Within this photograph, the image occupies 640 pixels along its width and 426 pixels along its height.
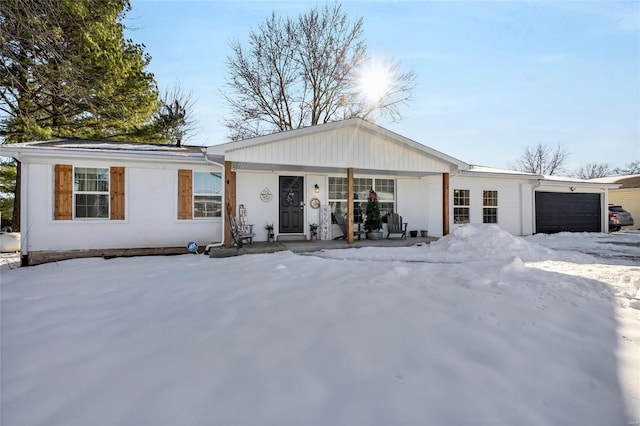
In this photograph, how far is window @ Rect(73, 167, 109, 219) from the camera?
707 centimetres

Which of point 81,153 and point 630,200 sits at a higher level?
point 81,153

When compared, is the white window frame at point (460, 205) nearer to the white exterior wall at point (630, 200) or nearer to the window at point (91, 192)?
the window at point (91, 192)

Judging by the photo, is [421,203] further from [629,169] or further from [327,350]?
[629,169]

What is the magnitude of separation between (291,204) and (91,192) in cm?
493

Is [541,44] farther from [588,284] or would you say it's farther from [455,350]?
[455,350]

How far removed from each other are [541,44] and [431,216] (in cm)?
557

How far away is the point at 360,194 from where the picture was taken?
9641 mm

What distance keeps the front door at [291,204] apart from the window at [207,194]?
1.76 meters

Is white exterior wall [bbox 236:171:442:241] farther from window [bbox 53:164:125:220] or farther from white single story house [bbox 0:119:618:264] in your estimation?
window [bbox 53:164:125:220]

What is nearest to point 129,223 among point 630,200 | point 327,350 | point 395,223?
point 327,350

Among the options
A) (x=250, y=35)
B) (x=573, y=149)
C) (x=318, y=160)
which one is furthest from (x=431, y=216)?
(x=573, y=149)

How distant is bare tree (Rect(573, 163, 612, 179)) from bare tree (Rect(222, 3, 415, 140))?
1427 inches

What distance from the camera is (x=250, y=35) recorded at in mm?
15891

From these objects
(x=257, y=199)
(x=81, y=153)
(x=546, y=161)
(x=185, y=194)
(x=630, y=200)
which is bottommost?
(x=257, y=199)
